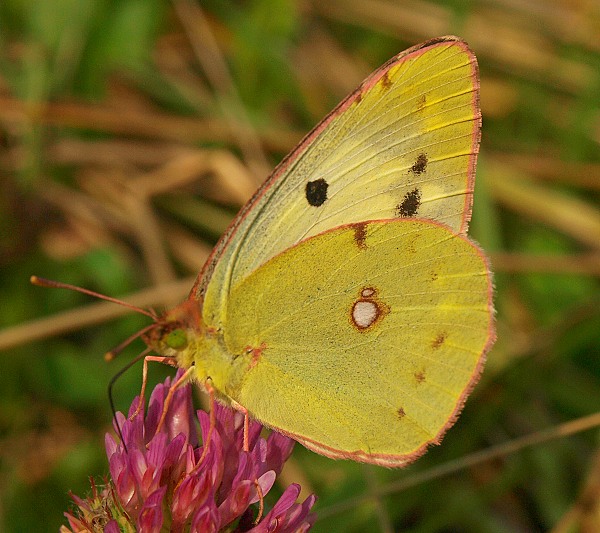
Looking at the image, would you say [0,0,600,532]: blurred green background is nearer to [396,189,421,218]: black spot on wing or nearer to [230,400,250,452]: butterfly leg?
[230,400,250,452]: butterfly leg

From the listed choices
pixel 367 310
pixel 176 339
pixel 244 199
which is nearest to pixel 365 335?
pixel 367 310

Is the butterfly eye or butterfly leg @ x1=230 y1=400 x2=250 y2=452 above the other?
the butterfly eye

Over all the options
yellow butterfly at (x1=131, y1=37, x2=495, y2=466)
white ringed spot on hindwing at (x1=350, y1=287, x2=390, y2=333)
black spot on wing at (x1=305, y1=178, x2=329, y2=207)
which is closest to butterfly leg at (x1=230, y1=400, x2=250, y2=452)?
yellow butterfly at (x1=131, y1=37, x2=495, y2=466)

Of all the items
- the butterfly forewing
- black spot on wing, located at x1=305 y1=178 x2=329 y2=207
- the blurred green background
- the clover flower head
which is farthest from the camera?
the blurred green background

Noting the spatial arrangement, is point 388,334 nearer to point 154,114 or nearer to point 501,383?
point 501,383

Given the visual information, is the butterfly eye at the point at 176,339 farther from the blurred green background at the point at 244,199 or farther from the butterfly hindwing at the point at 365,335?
the blurred green background at the point at 244,199

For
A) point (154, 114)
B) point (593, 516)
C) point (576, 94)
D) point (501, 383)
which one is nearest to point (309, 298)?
point (501, 383)

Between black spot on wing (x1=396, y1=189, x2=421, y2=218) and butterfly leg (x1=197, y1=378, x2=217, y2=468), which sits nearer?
butterfly leg (x1=197, y1=378, x2=217, y2=468)
